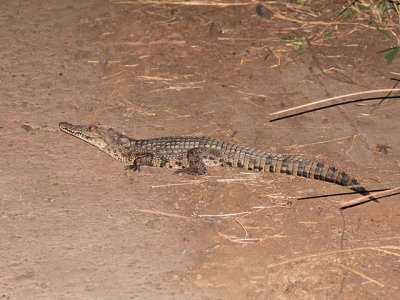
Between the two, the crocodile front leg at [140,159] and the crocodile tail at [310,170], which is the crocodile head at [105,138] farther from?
the crocodile tail at [310,170]

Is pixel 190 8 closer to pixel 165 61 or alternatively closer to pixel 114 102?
pixel 165 61

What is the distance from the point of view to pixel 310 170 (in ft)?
22.6

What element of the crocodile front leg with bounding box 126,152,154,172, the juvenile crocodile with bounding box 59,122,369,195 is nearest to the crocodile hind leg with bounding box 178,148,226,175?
the juvenile crocodile with bounding box 59,122,369,195

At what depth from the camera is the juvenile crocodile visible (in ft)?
22.9

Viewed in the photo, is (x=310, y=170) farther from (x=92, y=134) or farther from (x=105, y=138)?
(x=92, y=134)

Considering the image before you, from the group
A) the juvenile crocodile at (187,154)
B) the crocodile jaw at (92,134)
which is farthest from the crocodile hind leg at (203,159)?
the crocodile jaw at (92,134)

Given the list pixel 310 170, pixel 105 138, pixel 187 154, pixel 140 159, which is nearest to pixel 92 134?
pixel 105 138

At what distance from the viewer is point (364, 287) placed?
18.2 ft

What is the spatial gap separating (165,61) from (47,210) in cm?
331

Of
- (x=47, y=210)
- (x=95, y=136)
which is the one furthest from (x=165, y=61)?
(x=47, y=210)

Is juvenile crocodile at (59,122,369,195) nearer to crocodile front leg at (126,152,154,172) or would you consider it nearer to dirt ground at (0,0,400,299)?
crocodile front leg at (126,152,154,172)

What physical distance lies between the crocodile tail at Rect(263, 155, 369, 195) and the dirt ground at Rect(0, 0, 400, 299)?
85mm

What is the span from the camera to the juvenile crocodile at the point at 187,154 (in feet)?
22.9

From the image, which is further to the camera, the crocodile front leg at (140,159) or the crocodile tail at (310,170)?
the crocodile front leg at (140,159)
